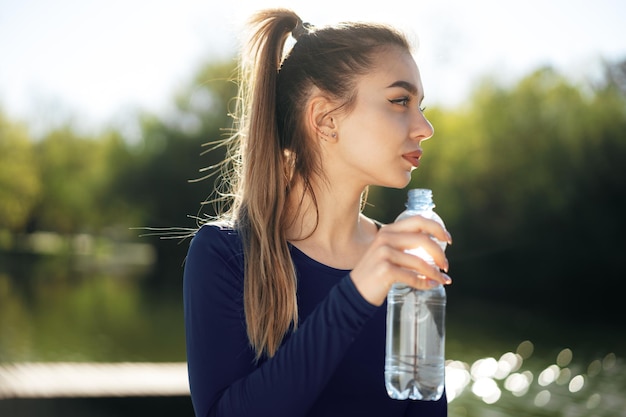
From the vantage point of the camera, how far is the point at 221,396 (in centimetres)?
145

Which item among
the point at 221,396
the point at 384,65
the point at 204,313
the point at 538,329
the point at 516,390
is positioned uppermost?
the point at 538,329

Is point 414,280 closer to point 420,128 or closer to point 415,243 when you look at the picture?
point 415,243

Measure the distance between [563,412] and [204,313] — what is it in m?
8.56

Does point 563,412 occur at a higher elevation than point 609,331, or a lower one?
lower

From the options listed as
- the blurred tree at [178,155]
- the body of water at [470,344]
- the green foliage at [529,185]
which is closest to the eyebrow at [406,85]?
the body of water at [470,344]

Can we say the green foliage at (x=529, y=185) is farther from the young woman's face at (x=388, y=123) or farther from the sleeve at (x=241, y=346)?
the sleeve at (x=241, y=346)

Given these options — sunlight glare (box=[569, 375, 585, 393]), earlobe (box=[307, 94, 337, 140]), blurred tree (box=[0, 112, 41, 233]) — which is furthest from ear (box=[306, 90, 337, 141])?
blurred tree (box=[0, 112, 41, 233])

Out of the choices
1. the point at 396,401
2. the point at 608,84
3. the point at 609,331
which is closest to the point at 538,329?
the point at 609,331

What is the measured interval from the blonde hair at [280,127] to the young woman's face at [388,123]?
37 mm

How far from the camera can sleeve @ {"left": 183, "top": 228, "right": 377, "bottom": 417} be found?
1250mm

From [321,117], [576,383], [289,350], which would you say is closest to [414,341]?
[289,350]

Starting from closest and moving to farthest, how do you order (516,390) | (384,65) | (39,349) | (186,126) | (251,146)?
(384,65)
(251,146)
(516,390)
(39,349)
(186,126)

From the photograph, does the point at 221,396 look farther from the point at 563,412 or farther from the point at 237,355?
the point at 563,412

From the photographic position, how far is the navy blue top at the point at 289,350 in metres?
1.26
